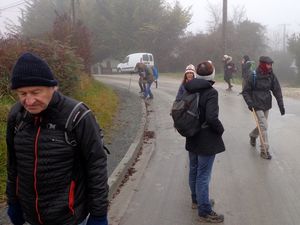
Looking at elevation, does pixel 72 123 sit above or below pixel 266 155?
above

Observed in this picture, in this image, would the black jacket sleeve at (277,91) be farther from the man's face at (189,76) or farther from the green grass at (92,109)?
the green grass at (92,109)

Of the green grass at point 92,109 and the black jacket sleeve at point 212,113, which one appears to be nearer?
the black jacket sleeve at point 212,113

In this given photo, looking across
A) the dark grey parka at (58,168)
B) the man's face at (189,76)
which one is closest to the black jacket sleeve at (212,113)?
the man's face at (189,76)

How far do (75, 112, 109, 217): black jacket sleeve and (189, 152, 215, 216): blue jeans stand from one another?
240 centimetres

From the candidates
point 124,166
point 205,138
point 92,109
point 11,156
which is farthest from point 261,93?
point 11,156

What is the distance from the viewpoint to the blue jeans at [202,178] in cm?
526

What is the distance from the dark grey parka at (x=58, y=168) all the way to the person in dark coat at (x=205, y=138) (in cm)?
232

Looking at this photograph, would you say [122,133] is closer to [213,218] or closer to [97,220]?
[213,218]

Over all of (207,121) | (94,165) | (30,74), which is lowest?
(207,121)

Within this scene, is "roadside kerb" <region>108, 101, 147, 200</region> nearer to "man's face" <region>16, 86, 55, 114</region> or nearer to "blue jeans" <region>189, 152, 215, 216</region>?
"blue jeans" <region>189, 152, 215, 216</region>

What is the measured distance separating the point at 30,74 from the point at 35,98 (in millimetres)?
A: 150

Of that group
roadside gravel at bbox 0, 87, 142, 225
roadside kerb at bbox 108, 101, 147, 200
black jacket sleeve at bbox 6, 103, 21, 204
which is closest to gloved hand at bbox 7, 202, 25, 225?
black jacket sleeve at bbox 6, 103, 21, 204

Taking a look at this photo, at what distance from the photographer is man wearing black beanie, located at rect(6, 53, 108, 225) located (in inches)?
112

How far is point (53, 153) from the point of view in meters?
2.86
